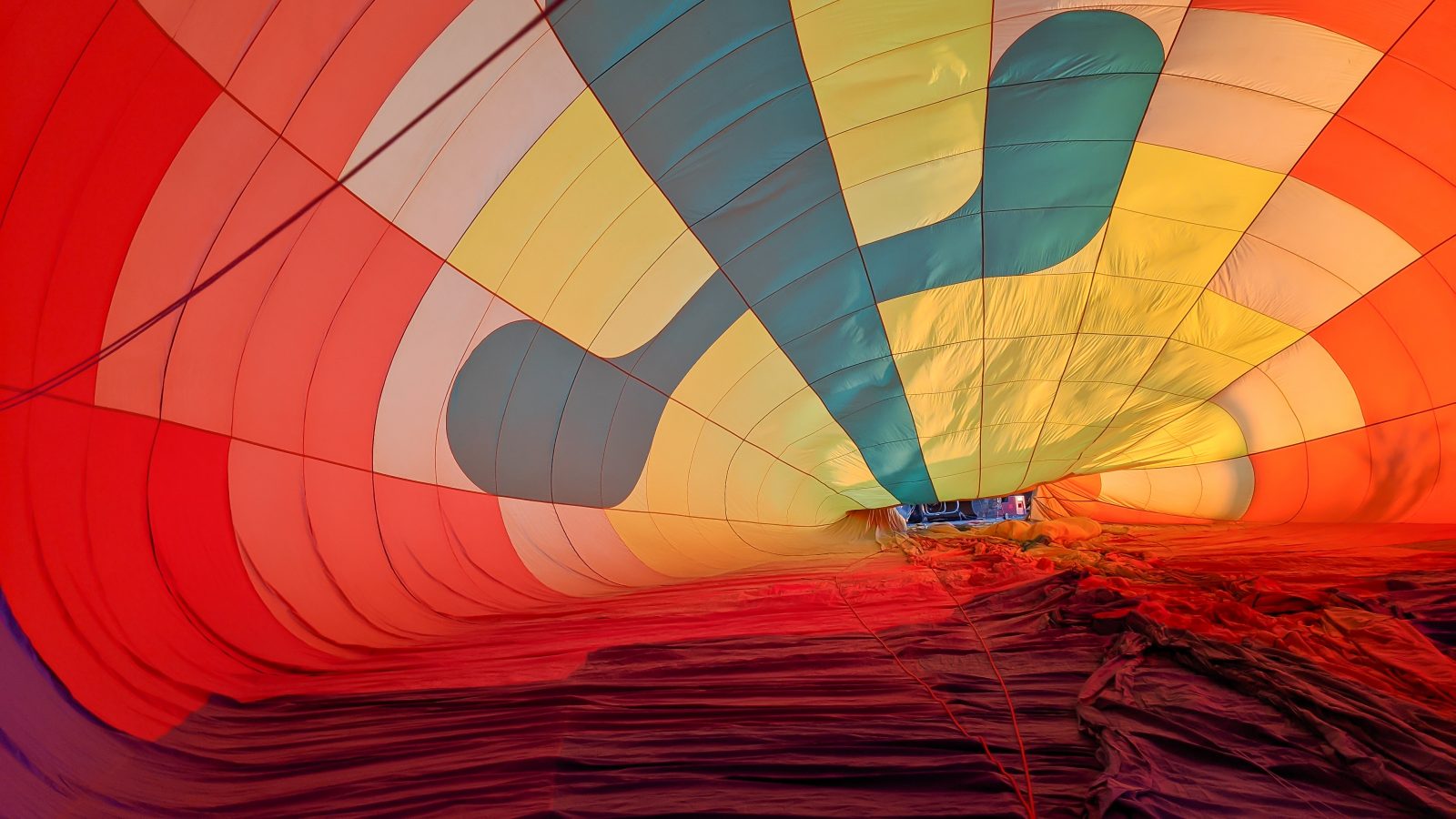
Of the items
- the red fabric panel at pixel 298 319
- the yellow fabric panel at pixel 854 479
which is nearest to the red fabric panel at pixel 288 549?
the red fabric panel at pixel 298 319

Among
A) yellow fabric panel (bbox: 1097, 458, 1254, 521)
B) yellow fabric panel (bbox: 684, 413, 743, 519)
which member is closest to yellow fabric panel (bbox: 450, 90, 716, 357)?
yellow fabric panel (bbox: 684, 413, 743, 519)

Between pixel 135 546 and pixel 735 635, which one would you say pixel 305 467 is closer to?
pixel 135 546

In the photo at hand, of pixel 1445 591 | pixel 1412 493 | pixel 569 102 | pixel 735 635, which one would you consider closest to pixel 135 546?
pixel 735 635

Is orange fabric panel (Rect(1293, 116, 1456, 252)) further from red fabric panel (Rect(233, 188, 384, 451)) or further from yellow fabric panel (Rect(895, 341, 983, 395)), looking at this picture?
red fabric panel (Rect(233, 188, 384, 451))

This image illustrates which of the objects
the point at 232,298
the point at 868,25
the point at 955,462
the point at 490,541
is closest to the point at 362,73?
the point at 232,298

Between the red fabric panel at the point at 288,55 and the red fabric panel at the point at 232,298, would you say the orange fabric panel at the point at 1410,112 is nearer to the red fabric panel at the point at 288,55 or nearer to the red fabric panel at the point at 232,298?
the red fabric panel at the point at 288,55

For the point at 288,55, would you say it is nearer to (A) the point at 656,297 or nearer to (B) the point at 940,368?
(A) the point at 656,297
